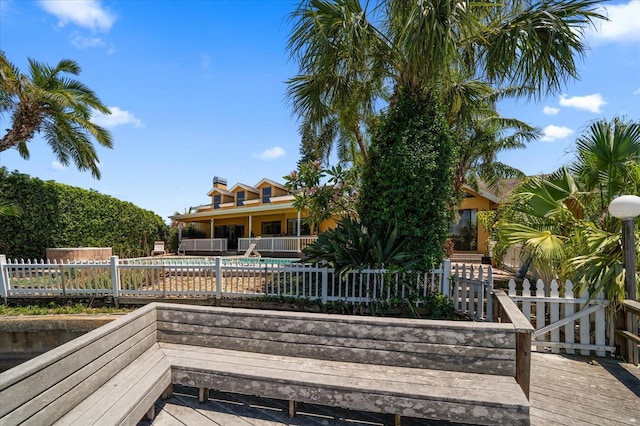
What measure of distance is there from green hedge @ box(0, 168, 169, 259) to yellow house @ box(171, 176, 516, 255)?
5.39 m

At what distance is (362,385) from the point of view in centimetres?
266

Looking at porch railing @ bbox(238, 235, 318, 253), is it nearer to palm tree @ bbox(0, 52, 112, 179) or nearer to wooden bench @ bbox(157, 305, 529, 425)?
palm tree @ bbox(0, 52, 112, 179)

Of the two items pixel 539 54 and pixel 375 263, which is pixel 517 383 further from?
pixel 539 54

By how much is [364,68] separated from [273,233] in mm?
17571

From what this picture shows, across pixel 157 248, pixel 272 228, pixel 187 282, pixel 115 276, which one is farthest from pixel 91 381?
pixel 272 228

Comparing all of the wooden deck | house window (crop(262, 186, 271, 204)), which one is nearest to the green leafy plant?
the wooden deck

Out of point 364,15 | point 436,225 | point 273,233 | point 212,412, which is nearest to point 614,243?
point 436,225

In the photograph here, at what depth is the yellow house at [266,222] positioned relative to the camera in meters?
16.7

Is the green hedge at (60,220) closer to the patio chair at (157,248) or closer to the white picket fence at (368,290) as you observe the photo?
the patio chair at (157,248)

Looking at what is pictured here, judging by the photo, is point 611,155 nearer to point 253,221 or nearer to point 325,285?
point 325,285

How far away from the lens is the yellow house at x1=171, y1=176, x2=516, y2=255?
1667 cm

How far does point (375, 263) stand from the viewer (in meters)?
6.07

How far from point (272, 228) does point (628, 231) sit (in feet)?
66.7

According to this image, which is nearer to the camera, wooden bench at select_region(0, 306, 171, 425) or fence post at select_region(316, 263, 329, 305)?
wooden bench at select_region(0, 306, 171, 425)
